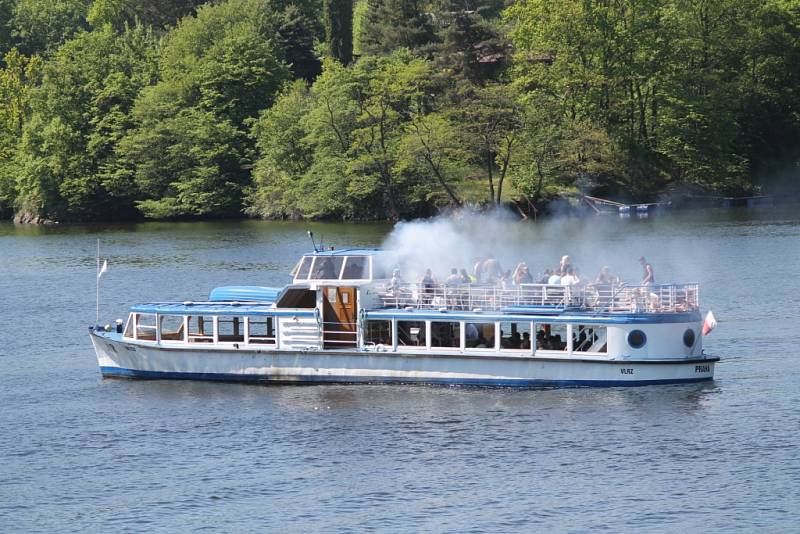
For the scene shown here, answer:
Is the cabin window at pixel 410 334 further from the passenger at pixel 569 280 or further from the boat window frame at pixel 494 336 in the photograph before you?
the passenger at pixel 569 280

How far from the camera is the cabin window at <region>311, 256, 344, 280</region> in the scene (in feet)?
154

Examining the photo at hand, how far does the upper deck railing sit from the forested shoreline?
68.0 metres

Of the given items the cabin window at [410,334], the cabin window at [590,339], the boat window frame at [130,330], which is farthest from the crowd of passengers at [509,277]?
the boat window frame at [130,330]

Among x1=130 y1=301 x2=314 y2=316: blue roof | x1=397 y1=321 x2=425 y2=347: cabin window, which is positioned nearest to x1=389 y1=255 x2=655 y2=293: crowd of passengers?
x1=397 y1=321 x2=425 y2=347: cabin window

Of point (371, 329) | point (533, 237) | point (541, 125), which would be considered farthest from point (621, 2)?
point (371, 329)

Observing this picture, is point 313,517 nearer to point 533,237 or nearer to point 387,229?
point 533,237

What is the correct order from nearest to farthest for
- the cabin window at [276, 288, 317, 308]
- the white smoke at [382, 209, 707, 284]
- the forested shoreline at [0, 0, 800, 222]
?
the cabin window at [276, 288, 317, 308] < the white smoke at [382, 209, 707, 284] < the forested shoreline at [0, 0, 800, 222]

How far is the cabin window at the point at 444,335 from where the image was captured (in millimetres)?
45688

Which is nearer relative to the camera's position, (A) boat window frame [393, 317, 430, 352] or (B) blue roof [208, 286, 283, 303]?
(A) boat window frame [393, 317, 430, 352]

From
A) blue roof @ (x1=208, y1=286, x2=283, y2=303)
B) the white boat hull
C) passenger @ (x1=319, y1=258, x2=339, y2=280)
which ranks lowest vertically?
the white boat hull

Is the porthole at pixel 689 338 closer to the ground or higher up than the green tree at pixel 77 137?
closer to the ground

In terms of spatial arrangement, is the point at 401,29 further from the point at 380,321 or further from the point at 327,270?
the point at 380,321

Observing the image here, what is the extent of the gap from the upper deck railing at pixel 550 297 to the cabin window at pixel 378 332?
938 mm

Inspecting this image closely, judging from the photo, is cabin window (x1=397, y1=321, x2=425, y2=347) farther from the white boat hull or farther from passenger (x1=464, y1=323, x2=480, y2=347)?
passenger (x1=464, y1=323, x2=480, y2=347)
